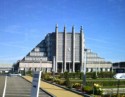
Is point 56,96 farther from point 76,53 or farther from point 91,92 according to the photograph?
point 76,53

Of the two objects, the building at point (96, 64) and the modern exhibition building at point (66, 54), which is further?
the modern exhibition building at point (66, 54)

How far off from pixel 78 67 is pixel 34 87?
155m

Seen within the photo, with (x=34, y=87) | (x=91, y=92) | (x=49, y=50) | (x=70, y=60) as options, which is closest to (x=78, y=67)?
(x=70, y=60)

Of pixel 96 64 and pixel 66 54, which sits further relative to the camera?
pixel 66 54

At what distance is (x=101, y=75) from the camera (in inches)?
3590

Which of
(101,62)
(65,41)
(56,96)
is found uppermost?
(65,41)

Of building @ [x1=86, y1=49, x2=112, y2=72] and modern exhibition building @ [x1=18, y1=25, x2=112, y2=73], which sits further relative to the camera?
modern exhibition building @ [x1=18, y1=25, x2=112, y2=73]

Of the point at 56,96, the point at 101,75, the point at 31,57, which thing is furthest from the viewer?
the point at 31,57

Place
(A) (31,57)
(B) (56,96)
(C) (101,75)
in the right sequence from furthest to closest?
(A) (31,57), (C) (101,75), (B) (56,96)

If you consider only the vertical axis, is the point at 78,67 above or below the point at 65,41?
below

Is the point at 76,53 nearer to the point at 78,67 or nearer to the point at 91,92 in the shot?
the point at 78,67

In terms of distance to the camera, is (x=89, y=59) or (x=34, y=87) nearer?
(x=34, y=87)

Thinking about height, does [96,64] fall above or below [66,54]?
below

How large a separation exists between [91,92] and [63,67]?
448 feet
